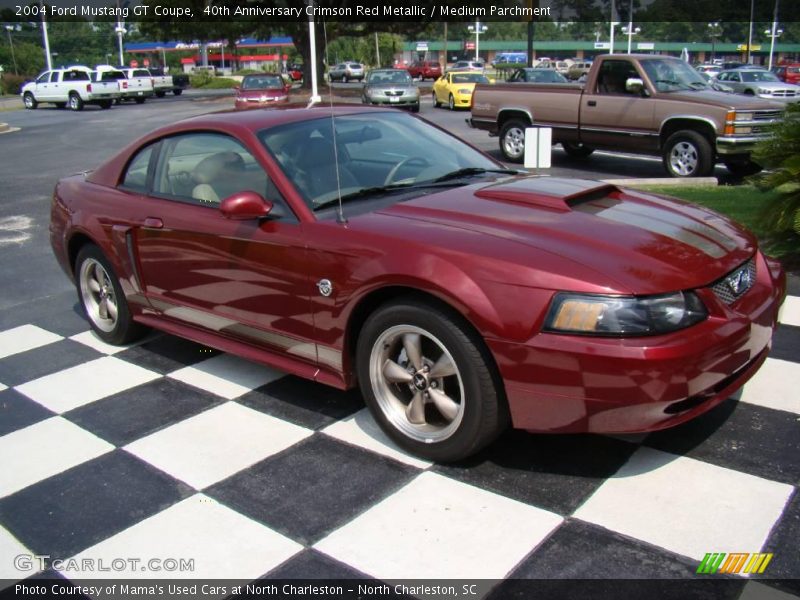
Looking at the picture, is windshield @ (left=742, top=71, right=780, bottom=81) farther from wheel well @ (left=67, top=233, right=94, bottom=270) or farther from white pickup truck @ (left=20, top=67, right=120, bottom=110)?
wheel well @ (left=67, top=233, right=94, bottom=270)

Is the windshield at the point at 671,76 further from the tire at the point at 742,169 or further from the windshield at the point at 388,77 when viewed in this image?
the windshield at the point at 388,77

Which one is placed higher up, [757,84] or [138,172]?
[757,84]

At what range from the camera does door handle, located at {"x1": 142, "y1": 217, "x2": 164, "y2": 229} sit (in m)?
4.35

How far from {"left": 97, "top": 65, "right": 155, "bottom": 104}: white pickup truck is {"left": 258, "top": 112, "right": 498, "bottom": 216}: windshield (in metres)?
34.5

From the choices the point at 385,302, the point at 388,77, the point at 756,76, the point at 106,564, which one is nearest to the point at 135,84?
the point at 388,77

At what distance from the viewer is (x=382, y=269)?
10.7 feet

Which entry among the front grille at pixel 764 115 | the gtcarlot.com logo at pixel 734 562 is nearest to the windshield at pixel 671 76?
the front grille at pixel 764 115

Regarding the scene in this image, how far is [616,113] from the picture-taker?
11.7 m

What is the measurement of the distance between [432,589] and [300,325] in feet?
5.05

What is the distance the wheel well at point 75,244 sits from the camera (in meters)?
5.10

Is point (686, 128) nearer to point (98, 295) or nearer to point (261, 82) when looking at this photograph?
point (98, 295)

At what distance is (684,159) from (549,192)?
321 inches

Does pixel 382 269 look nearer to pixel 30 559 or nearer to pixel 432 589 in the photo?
pixel 432 589

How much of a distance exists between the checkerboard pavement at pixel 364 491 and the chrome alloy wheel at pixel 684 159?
715cm
